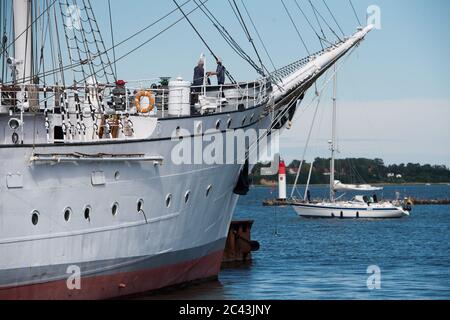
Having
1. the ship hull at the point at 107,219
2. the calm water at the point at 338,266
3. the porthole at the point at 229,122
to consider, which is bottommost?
the calm water at the point at 338,266

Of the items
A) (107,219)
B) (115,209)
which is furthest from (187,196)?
(107,219)

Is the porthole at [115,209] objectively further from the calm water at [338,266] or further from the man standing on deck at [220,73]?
the man standing on deck at [220,73]

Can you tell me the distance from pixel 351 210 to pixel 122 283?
49722 millimetres

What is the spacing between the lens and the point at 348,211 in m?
73.8

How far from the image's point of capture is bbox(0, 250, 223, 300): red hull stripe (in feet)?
73.9

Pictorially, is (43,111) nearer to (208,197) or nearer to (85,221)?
(85,221)

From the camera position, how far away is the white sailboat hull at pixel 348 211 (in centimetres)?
7375

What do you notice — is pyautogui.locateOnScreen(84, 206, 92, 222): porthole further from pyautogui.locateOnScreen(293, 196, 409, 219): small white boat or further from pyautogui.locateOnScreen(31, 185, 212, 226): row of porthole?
pyautogui.locateOnScreen(293, 196, 409, 219): small white boat

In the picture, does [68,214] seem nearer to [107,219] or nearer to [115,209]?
[107,219]

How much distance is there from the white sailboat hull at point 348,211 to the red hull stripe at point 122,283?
4432cm

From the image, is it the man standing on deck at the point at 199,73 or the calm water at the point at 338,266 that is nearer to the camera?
the calm water at the point at 338,266

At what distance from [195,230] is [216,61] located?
15.3 feet

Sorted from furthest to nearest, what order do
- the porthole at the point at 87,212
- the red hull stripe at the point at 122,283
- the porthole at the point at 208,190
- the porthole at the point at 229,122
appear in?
the porthole at the point at 229,122, the porthole at the point at 208,190, the porthole at the point at 87,212, the red hull stripe at the point at 122,283

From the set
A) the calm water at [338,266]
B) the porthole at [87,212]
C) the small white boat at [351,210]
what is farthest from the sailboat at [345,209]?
the porthole at [87,212]
